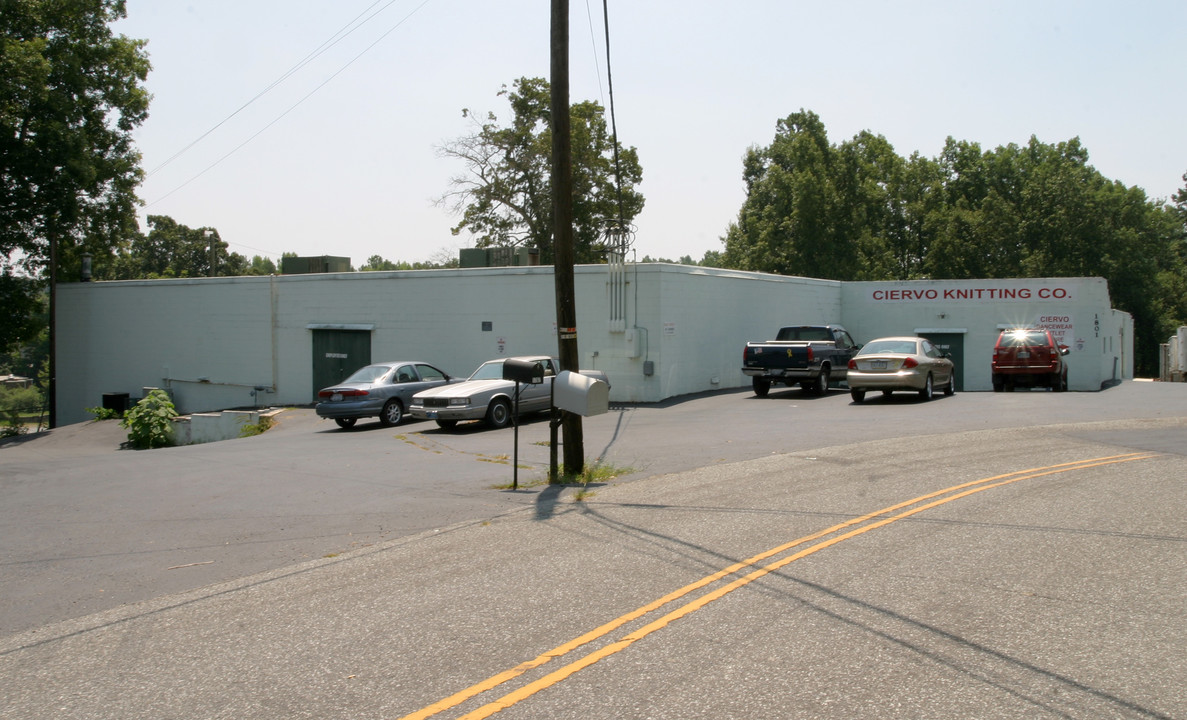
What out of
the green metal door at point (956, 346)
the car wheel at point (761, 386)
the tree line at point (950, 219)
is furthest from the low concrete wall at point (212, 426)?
the tree line at point (950, 219)

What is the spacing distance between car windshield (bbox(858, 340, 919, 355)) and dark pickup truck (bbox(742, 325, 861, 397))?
171 centimetres

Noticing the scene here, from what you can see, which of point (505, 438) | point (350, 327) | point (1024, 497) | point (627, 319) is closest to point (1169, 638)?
point (1024, 497)

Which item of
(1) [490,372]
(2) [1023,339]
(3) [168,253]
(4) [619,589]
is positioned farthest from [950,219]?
(3) [168,253]

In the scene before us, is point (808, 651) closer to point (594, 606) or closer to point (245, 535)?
point (594, 606)

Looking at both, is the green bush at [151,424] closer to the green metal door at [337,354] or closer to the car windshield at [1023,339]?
the green metal door at [337,354]

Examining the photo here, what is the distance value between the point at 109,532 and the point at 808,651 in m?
7.51

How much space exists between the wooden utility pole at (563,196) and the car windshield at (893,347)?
11711 millimetres

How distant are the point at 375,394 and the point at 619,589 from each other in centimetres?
1498

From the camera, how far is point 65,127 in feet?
113

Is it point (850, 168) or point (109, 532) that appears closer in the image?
point (109, 532)

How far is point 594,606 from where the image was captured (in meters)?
6.27

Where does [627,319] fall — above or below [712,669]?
above

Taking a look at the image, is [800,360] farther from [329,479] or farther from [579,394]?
[329,479]

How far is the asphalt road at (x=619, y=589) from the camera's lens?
4.79 meters
